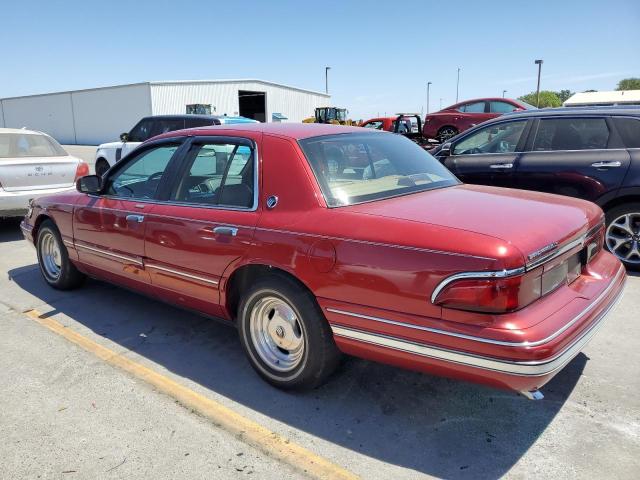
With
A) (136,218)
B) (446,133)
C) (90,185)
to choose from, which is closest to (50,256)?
(90,185)

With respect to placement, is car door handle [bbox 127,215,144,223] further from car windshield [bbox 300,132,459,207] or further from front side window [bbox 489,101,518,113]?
front side window [bbox 489,101,518,113]

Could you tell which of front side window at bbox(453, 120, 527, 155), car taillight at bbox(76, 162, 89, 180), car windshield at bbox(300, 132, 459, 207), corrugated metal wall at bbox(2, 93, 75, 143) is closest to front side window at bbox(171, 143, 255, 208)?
car windshield at bbox(300, 132, 459, 207)

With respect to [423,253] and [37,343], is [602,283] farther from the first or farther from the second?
[37,343]

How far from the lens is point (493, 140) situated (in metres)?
6.26

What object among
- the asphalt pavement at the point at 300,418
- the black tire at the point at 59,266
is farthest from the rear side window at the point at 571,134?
the black tire at the point at 59,266

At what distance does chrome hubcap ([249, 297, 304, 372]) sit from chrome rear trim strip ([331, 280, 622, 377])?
1.27 ft

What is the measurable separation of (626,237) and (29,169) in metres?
7.70

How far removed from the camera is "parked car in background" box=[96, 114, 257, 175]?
10.5m

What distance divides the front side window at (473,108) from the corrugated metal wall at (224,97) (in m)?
23.5

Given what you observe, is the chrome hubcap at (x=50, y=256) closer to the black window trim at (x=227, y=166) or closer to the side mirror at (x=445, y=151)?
the black window trim at (x=227, y=166)

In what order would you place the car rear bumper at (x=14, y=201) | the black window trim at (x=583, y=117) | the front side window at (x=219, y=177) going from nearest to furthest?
the front side window at (x=219, y=177), the black window trim at (x=583, y=117), the car rear bumper at (x=14, y=201)

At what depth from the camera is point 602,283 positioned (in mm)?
2953

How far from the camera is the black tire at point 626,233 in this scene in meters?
5.27

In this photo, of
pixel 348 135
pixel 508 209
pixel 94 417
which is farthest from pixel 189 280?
pixel 508 209
